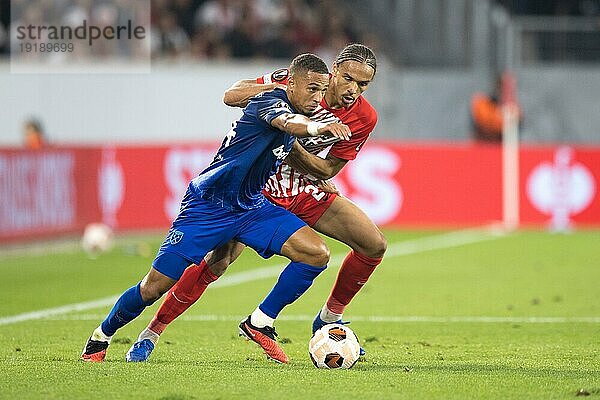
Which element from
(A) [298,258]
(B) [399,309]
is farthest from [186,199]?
(B) [399,309]

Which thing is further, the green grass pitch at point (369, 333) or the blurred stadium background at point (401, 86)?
the blurred stadium background at point (401, 86)

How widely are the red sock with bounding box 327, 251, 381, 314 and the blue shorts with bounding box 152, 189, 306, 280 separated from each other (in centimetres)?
98

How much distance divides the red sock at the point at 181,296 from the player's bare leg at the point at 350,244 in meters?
0.99

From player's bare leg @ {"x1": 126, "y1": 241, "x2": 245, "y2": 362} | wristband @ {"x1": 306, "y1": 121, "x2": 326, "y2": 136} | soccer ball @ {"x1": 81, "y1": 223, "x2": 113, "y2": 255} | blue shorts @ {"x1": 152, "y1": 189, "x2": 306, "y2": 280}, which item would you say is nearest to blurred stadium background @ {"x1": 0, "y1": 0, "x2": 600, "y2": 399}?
A: player's bare leg @ {"x1": 126, "y1": 241, "x2": 245, "y2": 362}

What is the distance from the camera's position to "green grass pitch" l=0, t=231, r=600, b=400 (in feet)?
24.3

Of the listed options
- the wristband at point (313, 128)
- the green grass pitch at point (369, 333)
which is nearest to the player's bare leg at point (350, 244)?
the green grass pitch at point (369, 333)

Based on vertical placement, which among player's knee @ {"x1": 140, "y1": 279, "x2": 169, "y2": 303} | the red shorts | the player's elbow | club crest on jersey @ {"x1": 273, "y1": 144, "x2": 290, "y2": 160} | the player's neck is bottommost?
player's knee @ {"x1": 140, "y1": 279, "x2": 169, "y2": 303}

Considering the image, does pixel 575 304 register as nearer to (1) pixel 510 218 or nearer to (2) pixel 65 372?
(2) pixel 65 372

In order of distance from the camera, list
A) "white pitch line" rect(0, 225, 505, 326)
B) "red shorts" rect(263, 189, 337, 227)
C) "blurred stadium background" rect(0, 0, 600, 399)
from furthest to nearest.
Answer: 1. "white pitch line" rect(0, 225, 505, 326)
2. "blurred stadium background" rect(0, 0, 600, 399)
3. "red shorts" rect(263, 189, 337, 227)

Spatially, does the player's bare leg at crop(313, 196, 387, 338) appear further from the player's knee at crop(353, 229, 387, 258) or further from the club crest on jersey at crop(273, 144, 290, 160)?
the club crest on jersey at crop(273, 144, 290, 160)

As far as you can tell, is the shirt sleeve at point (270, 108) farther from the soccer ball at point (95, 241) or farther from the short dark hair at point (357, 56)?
the soccer ball at point (95, 241)

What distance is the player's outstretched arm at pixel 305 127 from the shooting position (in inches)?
289

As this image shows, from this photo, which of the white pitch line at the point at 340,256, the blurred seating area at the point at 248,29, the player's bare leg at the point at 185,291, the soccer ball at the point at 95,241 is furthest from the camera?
the blurred seating area at the point at 248,29

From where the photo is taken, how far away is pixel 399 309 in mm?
12383
